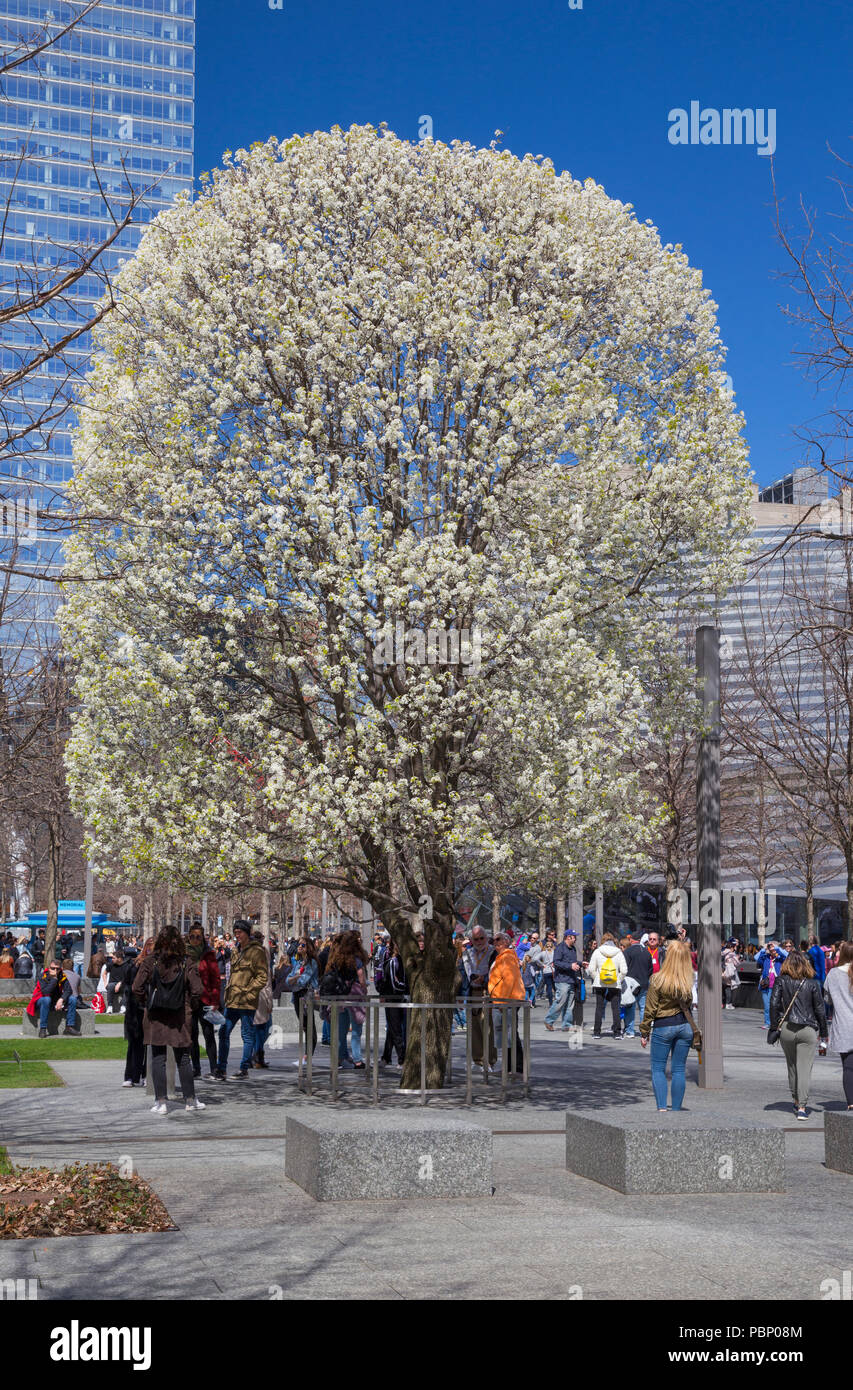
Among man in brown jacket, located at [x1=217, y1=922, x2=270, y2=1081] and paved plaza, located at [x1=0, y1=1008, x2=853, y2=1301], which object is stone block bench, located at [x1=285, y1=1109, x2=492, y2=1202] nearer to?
paved plaza, located at [x1=0, y1=1008, x2=853, y2=1301]

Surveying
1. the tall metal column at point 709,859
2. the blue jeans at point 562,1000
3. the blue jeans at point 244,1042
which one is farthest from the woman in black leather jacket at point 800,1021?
the blue jeans at point 562,1000

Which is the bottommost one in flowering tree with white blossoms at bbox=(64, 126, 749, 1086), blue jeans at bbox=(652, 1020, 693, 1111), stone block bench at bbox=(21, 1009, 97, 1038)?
stone block bench at bbox=(21, 1009, 97, 1038)

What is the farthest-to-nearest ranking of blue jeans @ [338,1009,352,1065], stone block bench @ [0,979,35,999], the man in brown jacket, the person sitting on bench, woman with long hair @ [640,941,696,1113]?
stone block bench @ [0,979,35,999] < the person sitting on bench < blue jeans @ [338,1009,352,1065] < the man in brown jacket < woman with long hair @ [640,941,696,1113]

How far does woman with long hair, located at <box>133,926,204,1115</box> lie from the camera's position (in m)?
13.7

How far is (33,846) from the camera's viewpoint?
183 ft

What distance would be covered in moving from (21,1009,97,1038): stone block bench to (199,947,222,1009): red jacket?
Result: 897 cm

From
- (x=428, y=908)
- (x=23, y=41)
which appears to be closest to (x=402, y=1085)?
(x=428, y=908)

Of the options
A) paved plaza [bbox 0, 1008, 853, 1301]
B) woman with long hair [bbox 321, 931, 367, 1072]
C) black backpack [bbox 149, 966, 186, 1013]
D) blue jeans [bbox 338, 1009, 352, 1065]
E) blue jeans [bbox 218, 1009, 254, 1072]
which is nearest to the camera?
paved plaza [bbox 0, 1008, 853, 1301]

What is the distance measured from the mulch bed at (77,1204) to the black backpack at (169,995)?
12.3 ft

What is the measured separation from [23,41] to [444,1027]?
10.5m

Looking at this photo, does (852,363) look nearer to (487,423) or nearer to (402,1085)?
(487,423)

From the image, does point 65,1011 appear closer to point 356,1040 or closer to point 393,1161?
point 356,1040

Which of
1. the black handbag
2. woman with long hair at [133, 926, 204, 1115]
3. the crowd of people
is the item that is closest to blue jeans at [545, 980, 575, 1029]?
the crowd of people

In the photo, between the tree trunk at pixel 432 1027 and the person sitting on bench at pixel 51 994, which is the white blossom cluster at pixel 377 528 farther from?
the person sitting on bench at pixel 51 994
